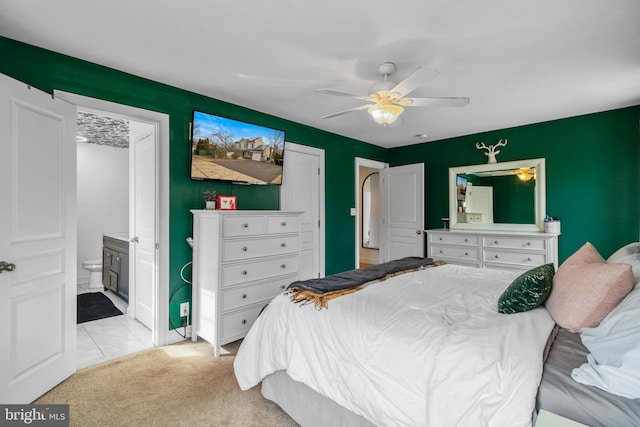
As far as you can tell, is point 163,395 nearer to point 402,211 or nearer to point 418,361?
point 418,361

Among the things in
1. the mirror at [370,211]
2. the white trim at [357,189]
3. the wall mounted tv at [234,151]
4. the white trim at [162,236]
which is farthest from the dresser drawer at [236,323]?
the mirror at [370,211]

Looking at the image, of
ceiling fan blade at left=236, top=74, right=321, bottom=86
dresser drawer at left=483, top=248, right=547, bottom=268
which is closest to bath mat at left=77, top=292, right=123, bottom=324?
ceiling fan blade at left=236, top=74, right=321, bottom=86

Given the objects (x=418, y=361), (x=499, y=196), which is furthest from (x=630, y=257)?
(x=499, y=196)

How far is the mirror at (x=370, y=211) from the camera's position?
23.9 ft

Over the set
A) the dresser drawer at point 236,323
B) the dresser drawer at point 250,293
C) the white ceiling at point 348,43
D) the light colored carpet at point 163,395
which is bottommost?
the light colored carpet at point 163,395

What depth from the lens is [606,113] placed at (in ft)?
11.9

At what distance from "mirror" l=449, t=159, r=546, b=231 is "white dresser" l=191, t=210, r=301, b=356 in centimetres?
295

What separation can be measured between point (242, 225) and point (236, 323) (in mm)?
912

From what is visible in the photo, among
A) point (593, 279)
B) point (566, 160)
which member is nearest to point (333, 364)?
point (593, 279)

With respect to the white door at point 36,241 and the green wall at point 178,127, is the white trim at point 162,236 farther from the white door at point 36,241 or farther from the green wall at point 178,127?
the white door at point 36,241

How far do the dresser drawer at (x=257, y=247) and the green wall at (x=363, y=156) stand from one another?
60cm

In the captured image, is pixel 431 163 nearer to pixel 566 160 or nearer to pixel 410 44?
pixel 566 160

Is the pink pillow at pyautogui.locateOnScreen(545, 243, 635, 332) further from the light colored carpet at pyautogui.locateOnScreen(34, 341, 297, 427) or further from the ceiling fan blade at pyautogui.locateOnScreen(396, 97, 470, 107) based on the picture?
the light colored carpet at pyautogui.locateOnScreen(34, 341, 297, 427)

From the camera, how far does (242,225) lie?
113 inches
